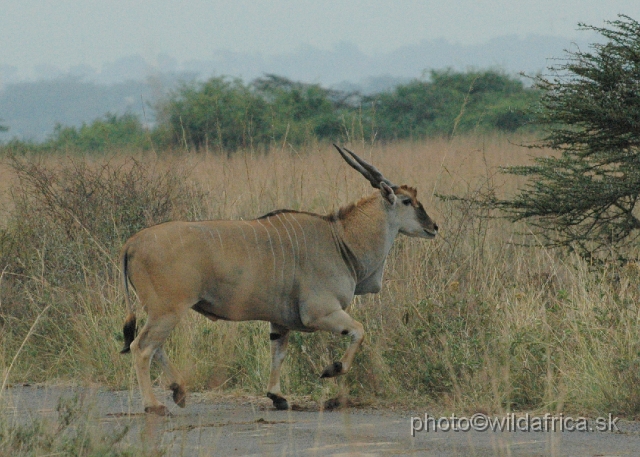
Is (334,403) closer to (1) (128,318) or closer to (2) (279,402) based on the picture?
(2) (279,402)

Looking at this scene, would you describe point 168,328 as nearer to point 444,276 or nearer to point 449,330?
point 449,330

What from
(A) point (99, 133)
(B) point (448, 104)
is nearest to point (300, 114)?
(B) point (448, 104)

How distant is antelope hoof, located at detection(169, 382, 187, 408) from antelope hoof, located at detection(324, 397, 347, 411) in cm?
93

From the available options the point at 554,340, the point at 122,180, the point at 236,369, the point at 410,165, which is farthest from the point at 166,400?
the point at 410,165

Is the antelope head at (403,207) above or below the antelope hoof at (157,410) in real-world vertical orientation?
above

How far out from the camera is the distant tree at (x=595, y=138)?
10133mm

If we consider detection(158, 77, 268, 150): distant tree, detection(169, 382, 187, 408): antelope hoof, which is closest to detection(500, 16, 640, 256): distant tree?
detection(169, 382, 187, 408): antelope hoof

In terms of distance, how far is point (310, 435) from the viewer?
21.2 ft

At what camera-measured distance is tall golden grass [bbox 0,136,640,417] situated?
7.40m

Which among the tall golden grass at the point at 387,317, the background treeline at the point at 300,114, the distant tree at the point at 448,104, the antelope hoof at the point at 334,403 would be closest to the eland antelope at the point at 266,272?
the antelope hoof at the point at 334,403

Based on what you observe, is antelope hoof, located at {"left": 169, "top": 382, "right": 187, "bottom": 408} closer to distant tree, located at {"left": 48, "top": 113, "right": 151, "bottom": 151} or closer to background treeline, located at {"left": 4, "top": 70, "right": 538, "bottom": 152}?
background treeline, located at {"left": 4, "top": 70, "right": 538, "bottom": 152}

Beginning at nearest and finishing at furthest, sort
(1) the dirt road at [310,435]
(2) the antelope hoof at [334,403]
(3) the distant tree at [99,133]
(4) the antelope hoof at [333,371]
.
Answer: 1. (1) the dirt road at [310,435]
2. (4) the antelope hoof at [333,371]
3. (2) the antelope hoof at [334,403]
4. (3) the distant tree at [99,133]

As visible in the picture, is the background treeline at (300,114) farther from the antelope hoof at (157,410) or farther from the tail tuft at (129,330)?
the antelope hoof at (157,410)

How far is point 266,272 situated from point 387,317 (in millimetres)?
1377
